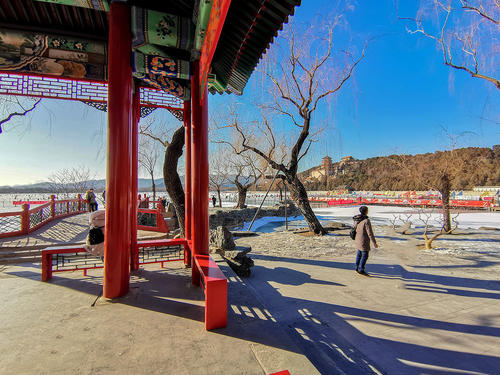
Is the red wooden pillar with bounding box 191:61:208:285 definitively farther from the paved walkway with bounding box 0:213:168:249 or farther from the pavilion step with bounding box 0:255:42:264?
the paved walkway with bounding box 0:213:168:249

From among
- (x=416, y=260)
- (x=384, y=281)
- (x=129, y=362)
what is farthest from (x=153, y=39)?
(x=416, y=260)

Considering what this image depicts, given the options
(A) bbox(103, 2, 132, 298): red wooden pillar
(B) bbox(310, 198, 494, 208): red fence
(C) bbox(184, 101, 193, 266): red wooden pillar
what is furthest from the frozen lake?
(A) bbox(103, 2, 132, 298): red wooden pillar

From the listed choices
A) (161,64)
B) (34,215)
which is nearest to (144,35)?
(161,64)

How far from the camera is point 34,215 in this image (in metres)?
10.5

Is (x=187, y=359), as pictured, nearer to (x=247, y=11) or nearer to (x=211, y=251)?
(x=247, y=11)

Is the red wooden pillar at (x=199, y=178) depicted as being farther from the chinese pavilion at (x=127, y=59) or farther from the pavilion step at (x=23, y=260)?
the pavilion step at (x=23, y=260)

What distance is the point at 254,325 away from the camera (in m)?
2.68

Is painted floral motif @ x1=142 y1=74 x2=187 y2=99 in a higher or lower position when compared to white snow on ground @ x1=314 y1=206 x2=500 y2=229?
higher

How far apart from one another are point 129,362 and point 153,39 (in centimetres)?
417

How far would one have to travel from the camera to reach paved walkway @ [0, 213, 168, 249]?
7.36 m

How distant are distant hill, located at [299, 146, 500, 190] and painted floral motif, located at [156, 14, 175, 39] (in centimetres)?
977

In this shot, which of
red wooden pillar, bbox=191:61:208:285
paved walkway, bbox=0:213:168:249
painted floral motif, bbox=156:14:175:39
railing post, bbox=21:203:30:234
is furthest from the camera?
railing post, bbox=21:203:30:234

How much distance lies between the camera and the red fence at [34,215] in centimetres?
848

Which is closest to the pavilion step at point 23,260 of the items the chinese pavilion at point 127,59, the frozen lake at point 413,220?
the chinese pavilion at point 127,59
